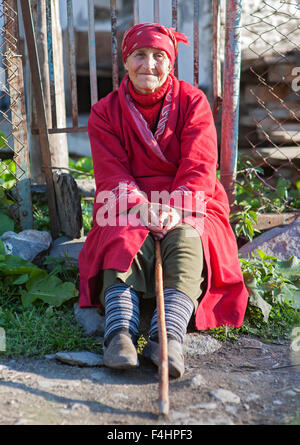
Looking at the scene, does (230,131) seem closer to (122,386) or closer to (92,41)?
(92,41)

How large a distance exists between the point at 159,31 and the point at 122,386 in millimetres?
1828

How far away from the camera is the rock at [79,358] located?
238 centimetres

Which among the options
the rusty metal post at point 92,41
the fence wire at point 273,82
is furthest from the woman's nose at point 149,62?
the fence wire at point 273,82

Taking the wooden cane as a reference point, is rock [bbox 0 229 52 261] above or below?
below

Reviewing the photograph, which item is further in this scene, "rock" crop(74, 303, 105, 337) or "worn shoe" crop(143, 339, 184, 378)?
"rock" crop(74, 303, 105, 337)

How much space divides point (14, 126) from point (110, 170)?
923mm

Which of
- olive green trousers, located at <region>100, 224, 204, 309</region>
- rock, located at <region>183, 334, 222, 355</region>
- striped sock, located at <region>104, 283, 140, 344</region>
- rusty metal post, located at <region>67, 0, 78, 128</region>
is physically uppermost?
rusty metal post, located at <region>67, 0, 78, 128</region>

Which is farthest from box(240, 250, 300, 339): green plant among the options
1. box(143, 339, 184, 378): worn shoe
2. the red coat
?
box(143, 339, 184, 378): worn shoe

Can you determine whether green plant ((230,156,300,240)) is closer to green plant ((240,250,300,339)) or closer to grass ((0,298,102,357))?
green plant ((240,250,300,339))

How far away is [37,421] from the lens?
1904mm

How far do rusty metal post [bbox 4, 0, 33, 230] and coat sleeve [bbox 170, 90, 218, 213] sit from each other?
115 cm

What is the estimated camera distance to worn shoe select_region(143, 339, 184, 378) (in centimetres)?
218

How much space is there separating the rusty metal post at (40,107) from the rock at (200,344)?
137cm
